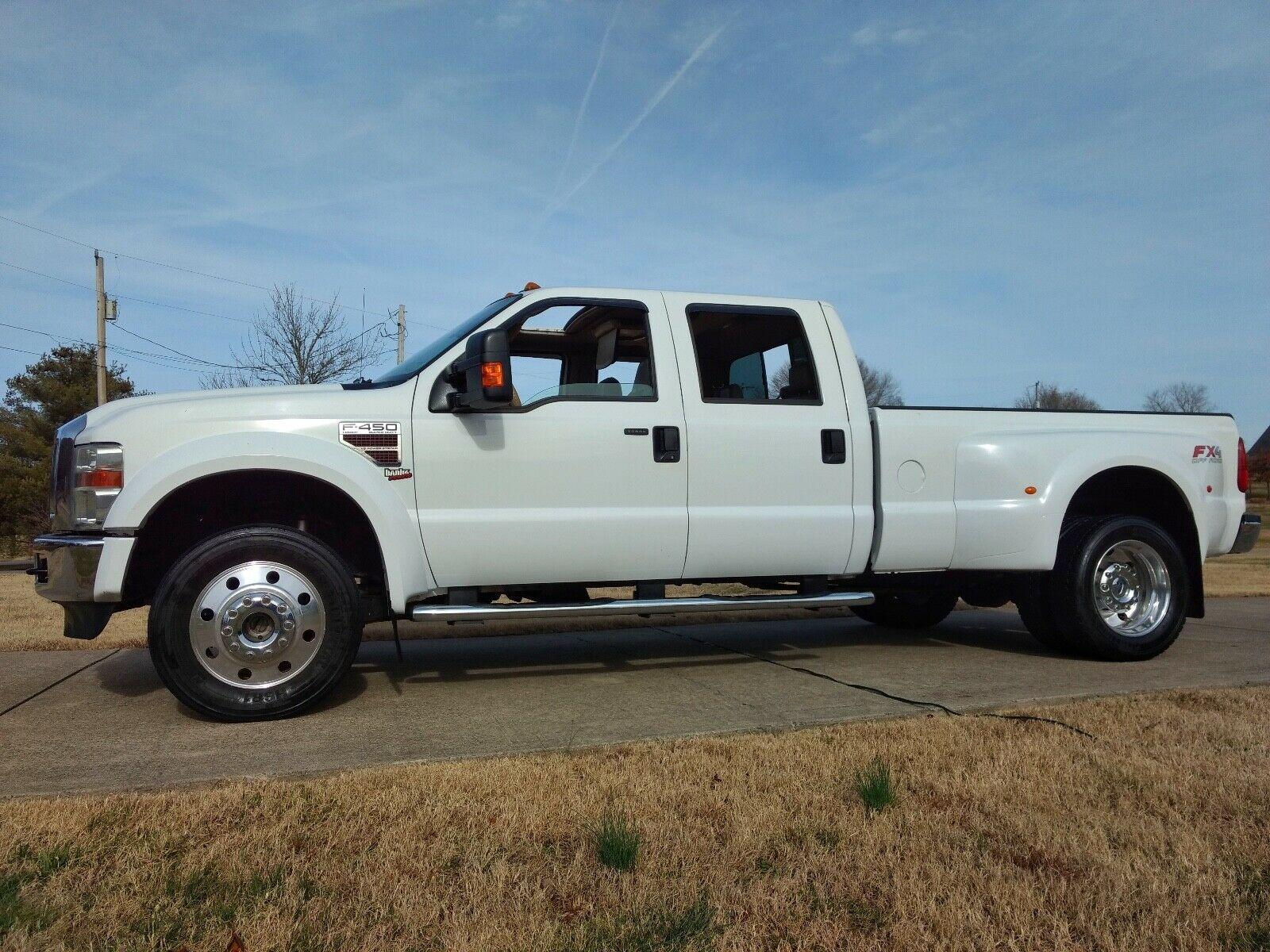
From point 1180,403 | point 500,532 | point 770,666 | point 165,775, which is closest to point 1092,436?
point 770,666

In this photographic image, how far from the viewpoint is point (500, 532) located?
4.77m

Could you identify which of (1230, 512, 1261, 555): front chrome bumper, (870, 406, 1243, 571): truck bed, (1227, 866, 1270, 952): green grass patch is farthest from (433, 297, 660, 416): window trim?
(1230, 512, 1261, 555): front chrome bumper

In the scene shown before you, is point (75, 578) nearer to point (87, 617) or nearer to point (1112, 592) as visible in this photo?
point (87, 617)

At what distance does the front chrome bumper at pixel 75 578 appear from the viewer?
4.21 m

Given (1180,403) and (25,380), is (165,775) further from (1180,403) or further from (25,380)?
(1180,403)

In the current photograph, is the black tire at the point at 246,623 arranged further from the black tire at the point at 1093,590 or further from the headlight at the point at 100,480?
the black tire at the point at 1093,590

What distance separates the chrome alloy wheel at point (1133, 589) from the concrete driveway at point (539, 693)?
0.93 ft

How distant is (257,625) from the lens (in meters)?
4.32

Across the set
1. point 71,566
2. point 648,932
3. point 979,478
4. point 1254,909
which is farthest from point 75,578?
point 979,478

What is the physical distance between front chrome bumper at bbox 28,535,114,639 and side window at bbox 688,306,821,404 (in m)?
3.21

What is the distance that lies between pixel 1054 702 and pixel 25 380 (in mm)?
36547

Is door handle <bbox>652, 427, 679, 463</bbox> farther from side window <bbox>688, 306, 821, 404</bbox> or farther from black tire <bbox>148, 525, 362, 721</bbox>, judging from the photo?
black tire <bbox>148, 525, 362, 721</bbox>

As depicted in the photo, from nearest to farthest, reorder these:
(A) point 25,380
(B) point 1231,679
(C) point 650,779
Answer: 1. (C) point 650,779
2. (B) point 1231,679
3. (A) point 25,380

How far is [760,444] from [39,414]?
34.8 metres
